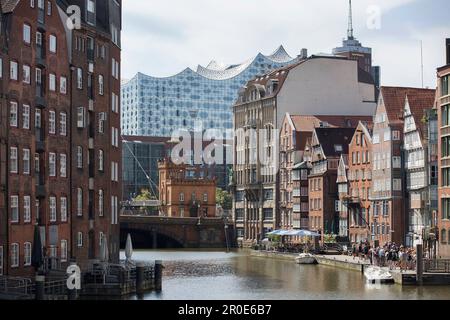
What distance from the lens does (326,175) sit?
443 ft

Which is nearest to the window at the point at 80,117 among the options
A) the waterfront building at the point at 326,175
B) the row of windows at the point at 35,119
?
the row of windows at the point at 35,119

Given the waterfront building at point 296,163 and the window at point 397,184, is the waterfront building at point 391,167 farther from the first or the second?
the waterfront building at point 296,163

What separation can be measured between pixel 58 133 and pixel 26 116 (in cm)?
555

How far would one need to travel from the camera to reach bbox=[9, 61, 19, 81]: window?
58791 millimetres

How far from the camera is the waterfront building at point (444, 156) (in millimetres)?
85438

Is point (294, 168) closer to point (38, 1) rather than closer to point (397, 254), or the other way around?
point (397, 254)

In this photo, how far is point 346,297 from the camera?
61750 millimetres

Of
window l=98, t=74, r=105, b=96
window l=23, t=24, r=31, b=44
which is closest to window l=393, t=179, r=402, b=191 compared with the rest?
window l=98, t=74, r=105, b=96

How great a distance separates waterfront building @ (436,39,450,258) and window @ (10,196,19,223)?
38.4 m

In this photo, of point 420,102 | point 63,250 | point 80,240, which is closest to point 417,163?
point 420,102

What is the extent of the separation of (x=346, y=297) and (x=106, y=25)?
28.1 m

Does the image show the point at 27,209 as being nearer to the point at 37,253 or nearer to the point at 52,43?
the point at 37,253

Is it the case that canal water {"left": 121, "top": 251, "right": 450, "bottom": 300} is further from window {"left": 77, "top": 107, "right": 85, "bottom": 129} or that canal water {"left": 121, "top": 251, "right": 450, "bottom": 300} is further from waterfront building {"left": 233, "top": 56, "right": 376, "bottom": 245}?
waterfront building {"left": 233, "top": 56, "right": 376, "bottom": 245}

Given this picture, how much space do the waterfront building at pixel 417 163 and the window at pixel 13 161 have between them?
50.3 meters
